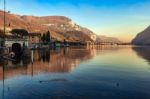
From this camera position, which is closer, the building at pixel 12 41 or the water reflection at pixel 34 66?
the water reflection at pixel 34 66

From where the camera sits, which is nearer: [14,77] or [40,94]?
[40,94]

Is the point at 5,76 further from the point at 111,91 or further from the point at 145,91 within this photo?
the point at 145,91

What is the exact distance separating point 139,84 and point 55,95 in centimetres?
1981

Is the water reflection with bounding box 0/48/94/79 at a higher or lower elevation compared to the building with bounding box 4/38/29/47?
lower

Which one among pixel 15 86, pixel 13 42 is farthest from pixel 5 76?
pixel 13 42

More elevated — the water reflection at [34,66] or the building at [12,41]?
the building at [12,41]

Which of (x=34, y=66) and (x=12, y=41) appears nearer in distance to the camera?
(x=34, y=66)

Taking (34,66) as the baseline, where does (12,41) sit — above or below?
above

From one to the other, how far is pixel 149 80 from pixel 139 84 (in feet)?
21.8

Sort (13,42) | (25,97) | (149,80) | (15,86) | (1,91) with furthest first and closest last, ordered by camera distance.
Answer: (13,42) → (149,80) → (15,86) → (1,91) → (25,97)

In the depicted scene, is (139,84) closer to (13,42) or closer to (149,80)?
(149,80)

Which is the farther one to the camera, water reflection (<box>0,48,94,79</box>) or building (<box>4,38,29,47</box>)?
A: building (<box>4,38,29,47</box>)

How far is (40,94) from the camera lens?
155 ft

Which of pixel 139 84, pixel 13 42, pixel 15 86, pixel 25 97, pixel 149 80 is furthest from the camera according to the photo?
pixel 13 42
